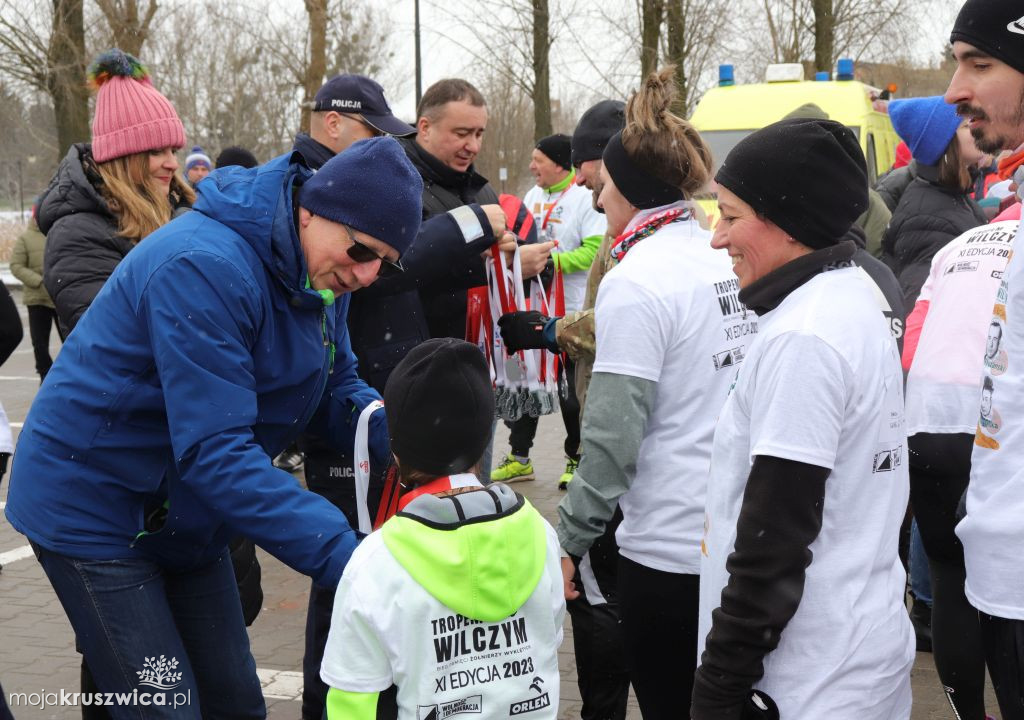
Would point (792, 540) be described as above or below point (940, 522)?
above

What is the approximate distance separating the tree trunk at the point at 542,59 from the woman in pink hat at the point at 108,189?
1750 centimetres

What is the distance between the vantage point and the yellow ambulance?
11.6 m

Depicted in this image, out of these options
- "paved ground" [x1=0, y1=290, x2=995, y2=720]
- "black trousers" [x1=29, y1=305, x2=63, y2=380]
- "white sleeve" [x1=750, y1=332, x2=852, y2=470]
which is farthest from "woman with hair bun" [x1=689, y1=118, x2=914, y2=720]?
"black trousers" [x1=29, y1=305, x2=63, y2=380]

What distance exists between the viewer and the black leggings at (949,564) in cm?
357

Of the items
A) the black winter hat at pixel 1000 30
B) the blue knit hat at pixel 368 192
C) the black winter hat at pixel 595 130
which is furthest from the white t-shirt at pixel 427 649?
the black winter hat at pixel 595 130

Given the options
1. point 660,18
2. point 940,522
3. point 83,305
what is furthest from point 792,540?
point 660,18

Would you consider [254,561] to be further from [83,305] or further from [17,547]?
[17,547]

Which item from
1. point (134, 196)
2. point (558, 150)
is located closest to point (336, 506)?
point (134, 196)

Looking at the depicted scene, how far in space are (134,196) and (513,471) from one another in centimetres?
425

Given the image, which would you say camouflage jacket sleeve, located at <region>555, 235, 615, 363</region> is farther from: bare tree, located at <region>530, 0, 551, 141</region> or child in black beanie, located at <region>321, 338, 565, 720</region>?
bare tree, located at <region>530, 0, 551, 141</region>

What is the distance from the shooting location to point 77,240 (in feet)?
12.6

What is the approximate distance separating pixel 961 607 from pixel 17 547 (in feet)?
16.9

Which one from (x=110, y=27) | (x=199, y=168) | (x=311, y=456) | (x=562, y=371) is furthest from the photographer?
(x=110, y=27)

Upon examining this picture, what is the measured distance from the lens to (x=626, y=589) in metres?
3.03
